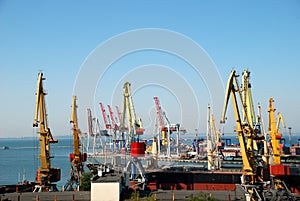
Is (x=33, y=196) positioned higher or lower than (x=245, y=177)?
lower

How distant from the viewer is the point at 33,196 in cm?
2589

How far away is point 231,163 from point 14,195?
76.2m

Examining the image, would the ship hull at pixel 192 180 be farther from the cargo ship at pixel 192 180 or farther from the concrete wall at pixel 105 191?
the concrete wall at pixel 105 191

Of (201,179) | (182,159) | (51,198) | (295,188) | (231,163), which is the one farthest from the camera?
(182,159)

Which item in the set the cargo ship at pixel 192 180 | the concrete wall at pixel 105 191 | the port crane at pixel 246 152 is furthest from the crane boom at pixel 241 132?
the cargo ship at pixel 192 180

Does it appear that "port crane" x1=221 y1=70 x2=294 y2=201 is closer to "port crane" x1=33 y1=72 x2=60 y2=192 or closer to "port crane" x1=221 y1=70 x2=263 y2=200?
"port crane" x1=221 y1=70 x2=263 y2=200

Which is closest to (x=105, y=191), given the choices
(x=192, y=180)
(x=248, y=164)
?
A: (x=248, y=164)

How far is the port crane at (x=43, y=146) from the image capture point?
104ft

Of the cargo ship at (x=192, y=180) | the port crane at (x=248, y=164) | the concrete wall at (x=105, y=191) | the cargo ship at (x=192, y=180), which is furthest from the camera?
the cargo ship at (x=192, y=180)

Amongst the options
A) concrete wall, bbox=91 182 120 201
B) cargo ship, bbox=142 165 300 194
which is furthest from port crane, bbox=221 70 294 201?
cargo ship, bbox=142 165 300 194

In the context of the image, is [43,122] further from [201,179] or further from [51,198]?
[201,179]

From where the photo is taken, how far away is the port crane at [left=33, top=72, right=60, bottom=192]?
31.7 metres

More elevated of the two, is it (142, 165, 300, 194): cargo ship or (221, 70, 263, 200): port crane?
(221, 70, 263, 200): port crane

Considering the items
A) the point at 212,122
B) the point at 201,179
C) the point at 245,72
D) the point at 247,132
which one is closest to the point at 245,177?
the point at 247,132
